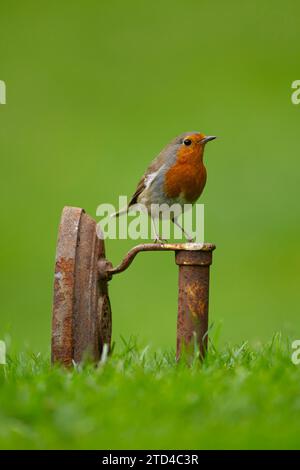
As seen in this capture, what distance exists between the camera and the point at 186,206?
508 cm

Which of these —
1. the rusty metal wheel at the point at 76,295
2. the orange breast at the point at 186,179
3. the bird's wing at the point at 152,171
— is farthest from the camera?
the bird's wing at the point at 152,171

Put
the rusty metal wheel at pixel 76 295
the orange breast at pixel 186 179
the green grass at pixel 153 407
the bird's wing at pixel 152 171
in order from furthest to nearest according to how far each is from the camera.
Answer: the bird's wing at pixel 152 171
the orange breast at pixel 186 179
the rusty metal wheel at pixel 76 295
the green grass at pixel 153 407

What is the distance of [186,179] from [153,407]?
147cm

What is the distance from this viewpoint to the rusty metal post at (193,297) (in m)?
4.61

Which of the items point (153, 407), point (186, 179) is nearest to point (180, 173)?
point (186, 179)

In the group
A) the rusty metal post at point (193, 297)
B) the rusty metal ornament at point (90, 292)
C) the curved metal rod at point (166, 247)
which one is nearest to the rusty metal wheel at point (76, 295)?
the rusty metal ornament at point (90, 292)

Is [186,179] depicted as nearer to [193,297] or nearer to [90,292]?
[193,297]

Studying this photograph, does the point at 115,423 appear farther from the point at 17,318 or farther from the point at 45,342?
the point at 17,318

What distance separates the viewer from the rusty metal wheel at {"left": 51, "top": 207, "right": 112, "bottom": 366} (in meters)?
4.54

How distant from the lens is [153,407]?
3779 mm

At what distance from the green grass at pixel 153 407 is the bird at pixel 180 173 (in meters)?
0.91

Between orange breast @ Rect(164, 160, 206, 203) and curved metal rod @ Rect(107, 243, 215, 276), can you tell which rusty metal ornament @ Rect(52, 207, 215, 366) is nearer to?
curved metal rod @ Rect(107, 243, 215, 276)

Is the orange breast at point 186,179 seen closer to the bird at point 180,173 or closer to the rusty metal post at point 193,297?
the bird at point 180,173
